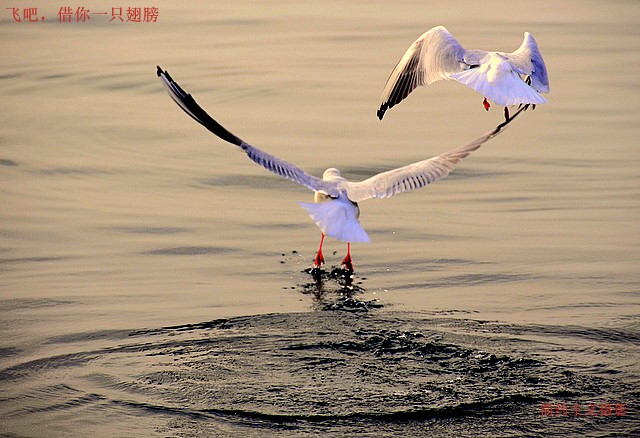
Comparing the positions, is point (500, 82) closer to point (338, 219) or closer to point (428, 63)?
point (428, 63)

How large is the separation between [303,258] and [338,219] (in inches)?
37.7

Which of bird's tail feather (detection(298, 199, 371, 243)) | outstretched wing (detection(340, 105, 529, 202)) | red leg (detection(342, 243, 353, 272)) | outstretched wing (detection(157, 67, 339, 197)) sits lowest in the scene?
red leg (detection(342, 243, 353, 272))

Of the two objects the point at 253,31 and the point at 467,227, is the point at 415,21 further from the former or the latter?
the point at 467,227

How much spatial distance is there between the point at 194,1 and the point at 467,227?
15099mm

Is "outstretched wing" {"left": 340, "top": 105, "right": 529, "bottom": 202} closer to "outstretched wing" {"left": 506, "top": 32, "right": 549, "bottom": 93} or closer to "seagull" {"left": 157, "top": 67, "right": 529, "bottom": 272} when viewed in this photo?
"seagull" {"left": 157, "top": 67, "right": 529, "bottom": 272}

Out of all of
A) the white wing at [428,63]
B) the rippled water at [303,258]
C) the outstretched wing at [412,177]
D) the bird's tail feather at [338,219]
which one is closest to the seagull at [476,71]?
the white wing at [428,63]

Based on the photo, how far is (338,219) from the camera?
8898mm

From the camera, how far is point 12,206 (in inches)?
435

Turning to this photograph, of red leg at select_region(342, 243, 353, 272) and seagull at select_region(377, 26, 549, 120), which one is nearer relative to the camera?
seagull at select_region(377, 26, 549, 120)

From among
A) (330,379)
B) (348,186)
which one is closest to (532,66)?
(348,186)

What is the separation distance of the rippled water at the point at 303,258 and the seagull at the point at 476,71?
109cm

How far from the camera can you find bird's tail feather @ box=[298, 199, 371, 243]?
28.4 feet

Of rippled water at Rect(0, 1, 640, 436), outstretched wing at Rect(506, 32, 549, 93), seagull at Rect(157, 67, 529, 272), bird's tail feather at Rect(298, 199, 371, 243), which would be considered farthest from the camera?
outstretched wing at Rect(506, 32, 549, 93)

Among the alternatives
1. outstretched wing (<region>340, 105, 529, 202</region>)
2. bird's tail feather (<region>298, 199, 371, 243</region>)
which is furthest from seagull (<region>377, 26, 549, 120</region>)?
bird's tail feather (<region>298, 199, 371, 243</region>)
